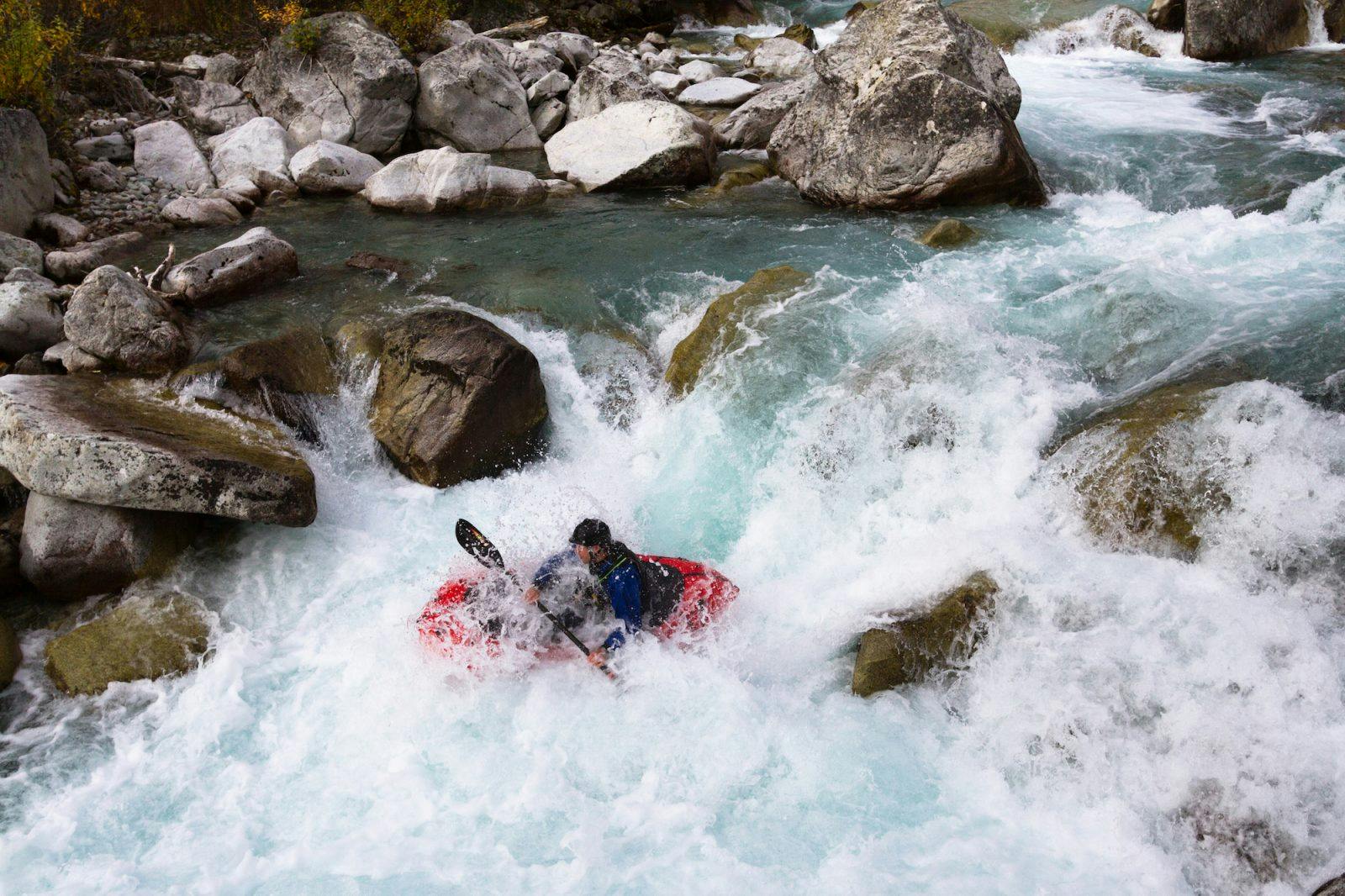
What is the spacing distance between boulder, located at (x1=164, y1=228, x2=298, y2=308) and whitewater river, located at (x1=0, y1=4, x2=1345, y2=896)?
0.30 metres

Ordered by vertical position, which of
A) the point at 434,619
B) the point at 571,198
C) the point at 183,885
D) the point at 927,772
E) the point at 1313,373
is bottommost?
the point at 927,772

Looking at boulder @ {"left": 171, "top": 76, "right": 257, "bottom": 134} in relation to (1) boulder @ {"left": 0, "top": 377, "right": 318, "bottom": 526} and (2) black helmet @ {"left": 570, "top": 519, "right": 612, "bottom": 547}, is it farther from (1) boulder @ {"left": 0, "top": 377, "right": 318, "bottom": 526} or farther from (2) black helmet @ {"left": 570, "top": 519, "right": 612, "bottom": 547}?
(2) black helmet @ {"left": 570, "top": 519, "right": 612, "bottom": 547}

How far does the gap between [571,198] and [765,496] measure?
239 inches

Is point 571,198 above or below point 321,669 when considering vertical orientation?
above

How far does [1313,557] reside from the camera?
4.62 metres

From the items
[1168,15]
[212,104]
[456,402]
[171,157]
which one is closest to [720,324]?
[456,402]

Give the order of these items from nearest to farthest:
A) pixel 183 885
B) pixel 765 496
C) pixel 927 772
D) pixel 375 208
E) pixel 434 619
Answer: pixel 183 885, pixel 927 772, pixel 434 619, pixel 765 496, pixel 375 208

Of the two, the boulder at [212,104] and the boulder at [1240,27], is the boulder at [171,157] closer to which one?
the boulder at [212,104]

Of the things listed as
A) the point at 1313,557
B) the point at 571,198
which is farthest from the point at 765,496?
the point at 571,198

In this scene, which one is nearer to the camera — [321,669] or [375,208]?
[321,669]

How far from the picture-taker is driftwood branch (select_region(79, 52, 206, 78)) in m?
11.7

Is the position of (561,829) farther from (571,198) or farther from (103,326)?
(571,198)

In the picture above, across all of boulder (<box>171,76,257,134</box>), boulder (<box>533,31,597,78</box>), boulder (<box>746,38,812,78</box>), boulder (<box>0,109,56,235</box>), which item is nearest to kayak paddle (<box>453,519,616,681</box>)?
boulder (<box>0,109,56,235</box>)

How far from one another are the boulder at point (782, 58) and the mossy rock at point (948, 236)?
7.63 metres
